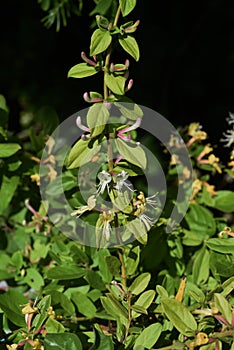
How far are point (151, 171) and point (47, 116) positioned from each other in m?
0.24

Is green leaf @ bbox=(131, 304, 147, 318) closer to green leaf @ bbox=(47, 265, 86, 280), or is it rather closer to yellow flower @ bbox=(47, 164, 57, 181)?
green leaf @ bbox=(47, 265, 86, 280)

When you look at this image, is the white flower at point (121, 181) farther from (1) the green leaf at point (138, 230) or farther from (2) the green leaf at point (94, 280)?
(2) the green leaf at point (94, 280)

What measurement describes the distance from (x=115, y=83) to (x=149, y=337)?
0.98ft

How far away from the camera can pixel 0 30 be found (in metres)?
2.48

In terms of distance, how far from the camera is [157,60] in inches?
88.9

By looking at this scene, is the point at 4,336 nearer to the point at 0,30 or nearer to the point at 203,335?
the point at 203,335

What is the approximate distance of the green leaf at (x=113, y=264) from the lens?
81 cm

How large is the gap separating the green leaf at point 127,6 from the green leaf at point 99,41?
0.03m

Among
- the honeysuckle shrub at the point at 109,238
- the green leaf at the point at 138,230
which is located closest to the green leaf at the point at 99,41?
the honeysuckle shrub at the point at 109,238

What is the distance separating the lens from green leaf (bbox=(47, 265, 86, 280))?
89 cm


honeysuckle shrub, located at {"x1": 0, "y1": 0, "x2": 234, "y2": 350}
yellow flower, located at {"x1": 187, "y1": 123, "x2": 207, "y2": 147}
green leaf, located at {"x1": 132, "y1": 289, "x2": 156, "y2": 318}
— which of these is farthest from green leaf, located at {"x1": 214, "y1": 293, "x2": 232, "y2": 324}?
yellow flower, located at {"x1": 187, "y1": 123, "x2": 207, "y2": 147}

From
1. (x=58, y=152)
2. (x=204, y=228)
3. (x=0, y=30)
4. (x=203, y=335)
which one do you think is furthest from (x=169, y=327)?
(x=0, y=30)

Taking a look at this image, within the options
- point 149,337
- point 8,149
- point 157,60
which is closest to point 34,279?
point 8,149

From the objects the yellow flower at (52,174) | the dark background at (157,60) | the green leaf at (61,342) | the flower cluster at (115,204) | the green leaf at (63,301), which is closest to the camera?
the green leaf at (61,342)
